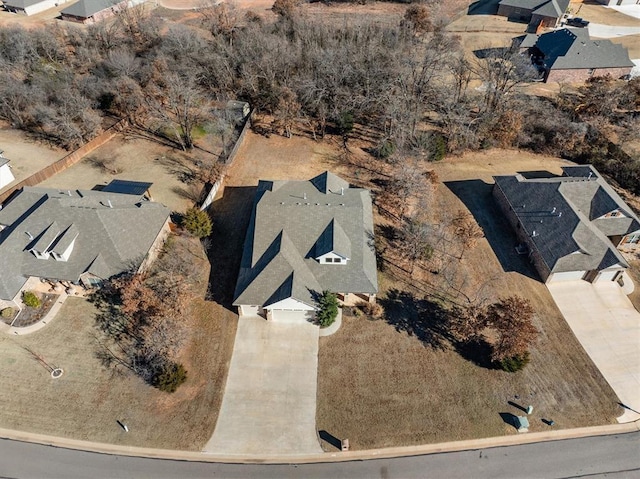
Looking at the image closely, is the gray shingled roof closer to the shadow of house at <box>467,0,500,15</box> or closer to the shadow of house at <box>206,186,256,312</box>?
the shadow of house at <box>206,186,256,312</box>

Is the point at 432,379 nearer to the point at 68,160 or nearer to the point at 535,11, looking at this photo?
the point at 68,160

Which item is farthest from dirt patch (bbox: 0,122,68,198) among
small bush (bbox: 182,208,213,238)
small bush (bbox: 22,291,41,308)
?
small bush (bbox: 182,208,213,238)

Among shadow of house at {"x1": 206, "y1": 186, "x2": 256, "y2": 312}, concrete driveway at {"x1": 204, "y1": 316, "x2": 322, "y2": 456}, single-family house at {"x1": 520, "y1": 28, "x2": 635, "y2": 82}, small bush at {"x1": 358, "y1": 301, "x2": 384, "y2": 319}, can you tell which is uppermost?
single-family house at {"x1": 520, "y1": 28, "x2": 635, "y2": 82}

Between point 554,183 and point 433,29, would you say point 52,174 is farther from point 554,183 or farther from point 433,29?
point 433,29

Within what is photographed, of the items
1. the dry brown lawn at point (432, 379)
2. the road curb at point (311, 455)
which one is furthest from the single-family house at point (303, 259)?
the road curb at point (311, 455)

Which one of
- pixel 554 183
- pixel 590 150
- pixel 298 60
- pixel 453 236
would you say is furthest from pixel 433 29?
pixel 453 236

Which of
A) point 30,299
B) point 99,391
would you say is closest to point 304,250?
Answer: point 99,391
